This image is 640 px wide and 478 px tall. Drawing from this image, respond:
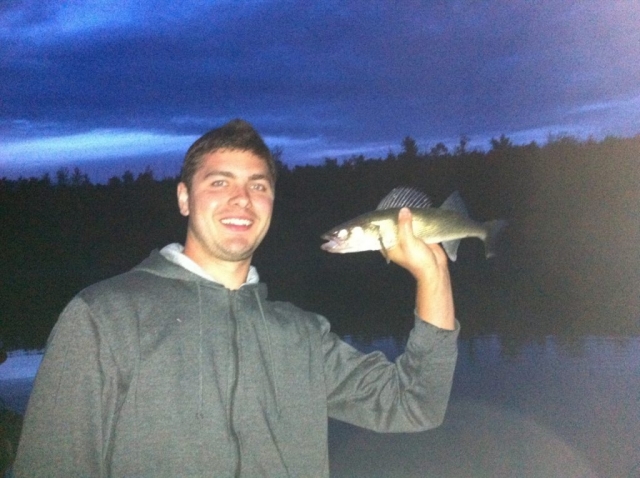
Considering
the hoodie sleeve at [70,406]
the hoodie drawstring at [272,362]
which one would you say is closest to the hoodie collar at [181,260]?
the hoodie drawstring at [272,362]

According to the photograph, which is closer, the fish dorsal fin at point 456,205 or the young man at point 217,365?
the young man at point 217,365

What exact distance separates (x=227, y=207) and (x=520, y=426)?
15.4 ft

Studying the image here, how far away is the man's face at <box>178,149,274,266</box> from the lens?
269 cm

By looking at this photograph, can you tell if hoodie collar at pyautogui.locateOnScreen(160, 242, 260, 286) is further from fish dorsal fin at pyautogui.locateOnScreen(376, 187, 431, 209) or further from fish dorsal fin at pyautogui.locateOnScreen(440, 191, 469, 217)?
fish dorsal fin at pyautogui.locateOnScreen(440, 191, 469, 217)

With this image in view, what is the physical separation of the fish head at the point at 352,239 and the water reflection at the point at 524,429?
8.37ft

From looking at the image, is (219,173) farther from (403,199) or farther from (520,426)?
(520,426)

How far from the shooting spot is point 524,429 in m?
5.80

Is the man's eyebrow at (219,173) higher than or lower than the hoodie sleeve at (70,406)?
higher

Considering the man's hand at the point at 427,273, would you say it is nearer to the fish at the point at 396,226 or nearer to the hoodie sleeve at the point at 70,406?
the fish at the point at 396,226

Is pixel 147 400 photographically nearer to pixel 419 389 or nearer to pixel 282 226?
pixel 419 389

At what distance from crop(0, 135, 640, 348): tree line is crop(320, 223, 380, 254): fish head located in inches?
332

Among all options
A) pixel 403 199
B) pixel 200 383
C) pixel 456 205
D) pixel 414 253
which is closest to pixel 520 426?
pixel 456 205

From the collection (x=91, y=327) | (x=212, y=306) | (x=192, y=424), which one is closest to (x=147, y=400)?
(x=192, y=424)

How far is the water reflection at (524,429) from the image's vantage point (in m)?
5.03
